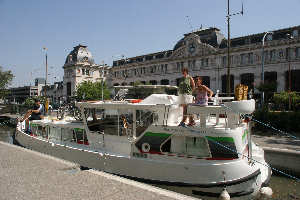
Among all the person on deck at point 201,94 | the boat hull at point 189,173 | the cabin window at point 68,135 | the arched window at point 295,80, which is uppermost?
the arched window at point 295,80

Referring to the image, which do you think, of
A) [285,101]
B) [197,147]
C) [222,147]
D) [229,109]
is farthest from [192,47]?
[222,147]

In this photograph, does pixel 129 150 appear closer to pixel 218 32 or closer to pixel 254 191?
pixel 254 191

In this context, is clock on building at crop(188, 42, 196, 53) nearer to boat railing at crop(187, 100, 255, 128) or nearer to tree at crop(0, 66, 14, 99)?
tree at crop(0, 66, 14, 99)

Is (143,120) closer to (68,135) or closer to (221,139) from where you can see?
(221,139)

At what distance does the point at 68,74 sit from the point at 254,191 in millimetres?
102102

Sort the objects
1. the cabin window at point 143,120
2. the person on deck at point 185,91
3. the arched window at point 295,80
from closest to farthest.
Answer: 1. the person on deck at point 185,91
2. the cabin window at point 143,120
3. the arched window at point 295,80

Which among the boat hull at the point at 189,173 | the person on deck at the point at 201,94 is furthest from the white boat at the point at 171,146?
the person on deck at the point at 201,94

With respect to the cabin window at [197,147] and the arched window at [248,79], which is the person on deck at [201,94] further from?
the arched window at [248,79]

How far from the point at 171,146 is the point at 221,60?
52146mm

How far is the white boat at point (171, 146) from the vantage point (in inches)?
319

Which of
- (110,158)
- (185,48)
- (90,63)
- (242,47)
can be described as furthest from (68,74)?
(110,158)

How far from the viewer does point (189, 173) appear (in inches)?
330

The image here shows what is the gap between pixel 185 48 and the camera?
64562 millimetres

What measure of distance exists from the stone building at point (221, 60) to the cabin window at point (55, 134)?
3487cm
